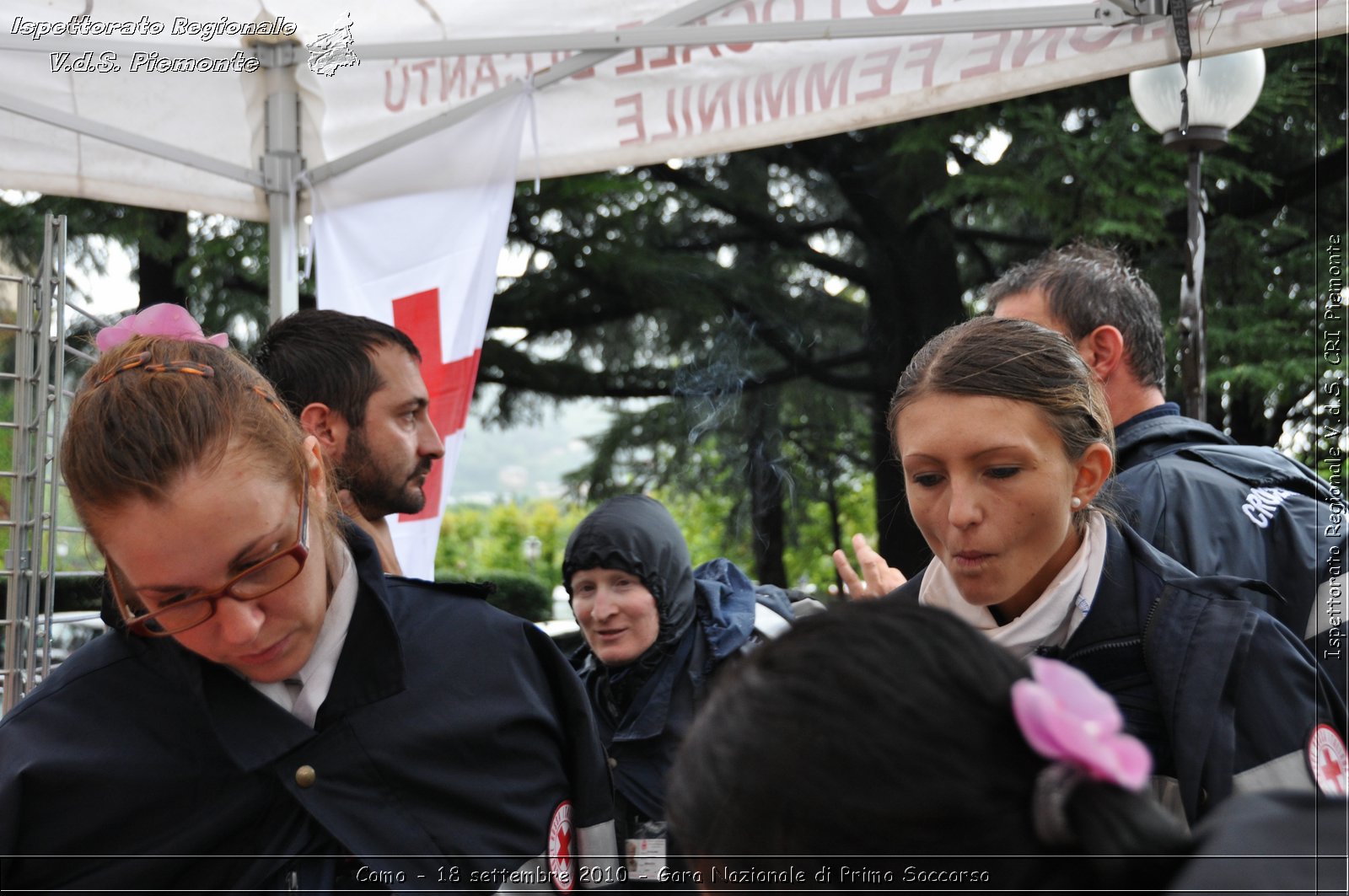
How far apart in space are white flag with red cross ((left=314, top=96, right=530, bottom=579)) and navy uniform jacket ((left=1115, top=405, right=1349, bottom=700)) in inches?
86.8

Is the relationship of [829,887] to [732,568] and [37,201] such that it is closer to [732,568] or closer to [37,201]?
[732,568]

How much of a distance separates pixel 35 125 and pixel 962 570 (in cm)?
343

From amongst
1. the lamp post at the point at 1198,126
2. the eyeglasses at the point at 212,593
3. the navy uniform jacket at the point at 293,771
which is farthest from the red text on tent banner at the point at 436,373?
the lamp post at the point at 1198,126

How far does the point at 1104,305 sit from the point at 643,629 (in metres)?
1.63

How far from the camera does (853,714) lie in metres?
0.98

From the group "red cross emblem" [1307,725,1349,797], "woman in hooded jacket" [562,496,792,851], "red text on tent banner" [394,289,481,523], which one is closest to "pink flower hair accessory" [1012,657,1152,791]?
"red cross emblem" [1307,725,1349,797]

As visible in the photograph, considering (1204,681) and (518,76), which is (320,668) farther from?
(518,76)

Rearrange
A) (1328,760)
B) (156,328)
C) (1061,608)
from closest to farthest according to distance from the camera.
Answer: (1328,760) → (1061,608) → (156,328)

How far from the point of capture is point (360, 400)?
105 inches

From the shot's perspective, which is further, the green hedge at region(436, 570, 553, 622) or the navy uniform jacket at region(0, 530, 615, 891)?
the green hedge at region(436, 570, 553, 622)

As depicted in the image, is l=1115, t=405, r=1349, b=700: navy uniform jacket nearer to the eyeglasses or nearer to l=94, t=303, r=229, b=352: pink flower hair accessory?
the eyeglasses

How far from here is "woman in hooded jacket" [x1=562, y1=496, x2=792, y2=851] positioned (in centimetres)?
347

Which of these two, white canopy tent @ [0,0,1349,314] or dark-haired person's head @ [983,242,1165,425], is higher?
white canopy tent @ [0,0,1349,314]

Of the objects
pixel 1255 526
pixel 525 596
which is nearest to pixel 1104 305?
pixel 1255 526
